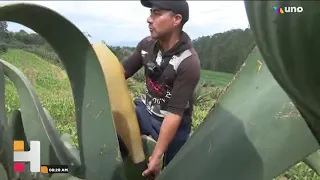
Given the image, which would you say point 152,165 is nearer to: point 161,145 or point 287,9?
point 161,145

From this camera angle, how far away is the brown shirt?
737 mm

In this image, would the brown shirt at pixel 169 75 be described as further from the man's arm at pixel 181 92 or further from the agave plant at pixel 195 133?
the agave plant at pixel 195 133

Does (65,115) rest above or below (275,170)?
below

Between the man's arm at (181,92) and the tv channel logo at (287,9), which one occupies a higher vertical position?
the tv channel logo at (287,9)

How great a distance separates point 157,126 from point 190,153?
8.1 inches

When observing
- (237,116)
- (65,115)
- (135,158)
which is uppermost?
(237,116)

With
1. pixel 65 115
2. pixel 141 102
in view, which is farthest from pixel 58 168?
pixel 65 115

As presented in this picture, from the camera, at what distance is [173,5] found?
686 millimetres

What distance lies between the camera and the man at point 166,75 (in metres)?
0.70

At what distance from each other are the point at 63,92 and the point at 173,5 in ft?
14.1

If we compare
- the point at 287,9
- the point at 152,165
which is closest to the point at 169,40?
the point at 152,165

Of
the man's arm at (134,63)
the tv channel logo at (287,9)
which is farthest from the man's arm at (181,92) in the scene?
the tv channel logo at (287,9)

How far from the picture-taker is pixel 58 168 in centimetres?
68

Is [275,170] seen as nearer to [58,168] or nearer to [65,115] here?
[58,168]
